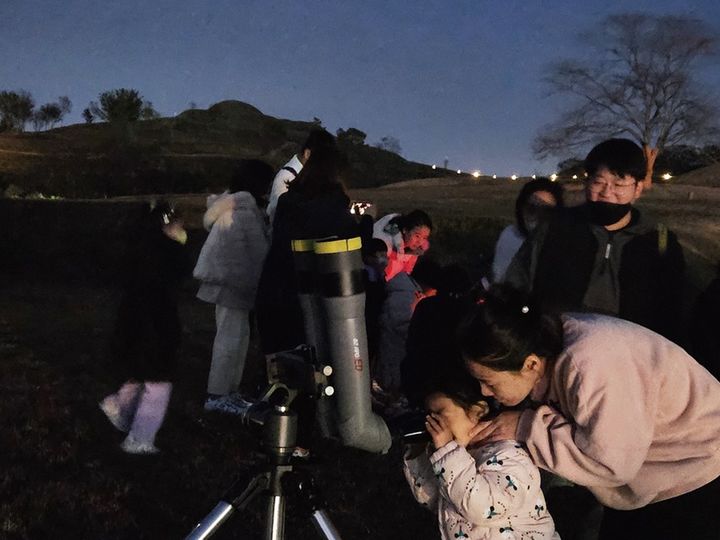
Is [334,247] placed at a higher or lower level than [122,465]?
higher

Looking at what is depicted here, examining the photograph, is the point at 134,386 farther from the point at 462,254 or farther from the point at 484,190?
the point at 484,190

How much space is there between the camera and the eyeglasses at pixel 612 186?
10.8 ft

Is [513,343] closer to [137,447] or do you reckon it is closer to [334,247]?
[334,247]

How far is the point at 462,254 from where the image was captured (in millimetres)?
11594

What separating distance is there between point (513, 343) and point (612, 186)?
1378 mm

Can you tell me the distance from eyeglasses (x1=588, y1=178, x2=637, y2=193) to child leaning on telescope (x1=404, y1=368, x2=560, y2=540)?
1.22 metres

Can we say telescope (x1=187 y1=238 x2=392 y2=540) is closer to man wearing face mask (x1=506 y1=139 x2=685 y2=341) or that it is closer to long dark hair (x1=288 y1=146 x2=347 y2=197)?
man wearing face mask (x1=506 y1=139 x2=685 y2=341)

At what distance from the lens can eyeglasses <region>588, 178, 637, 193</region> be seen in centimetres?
328

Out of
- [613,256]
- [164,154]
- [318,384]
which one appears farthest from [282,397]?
[164,154]

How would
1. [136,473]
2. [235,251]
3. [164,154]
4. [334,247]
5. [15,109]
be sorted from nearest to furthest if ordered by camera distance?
1. [334,247]
2. [136,473]
3. [235,251]
4. [164,154]
5. [15,109]

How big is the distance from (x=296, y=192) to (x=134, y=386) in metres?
1.81

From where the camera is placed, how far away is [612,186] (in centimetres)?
329

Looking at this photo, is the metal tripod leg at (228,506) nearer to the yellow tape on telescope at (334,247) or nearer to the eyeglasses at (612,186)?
the yellow tape on telescope at (334,247)

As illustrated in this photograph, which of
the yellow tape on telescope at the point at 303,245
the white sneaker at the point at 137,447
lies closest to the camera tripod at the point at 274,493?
the yellow tape on telescope at the point at 303,245
